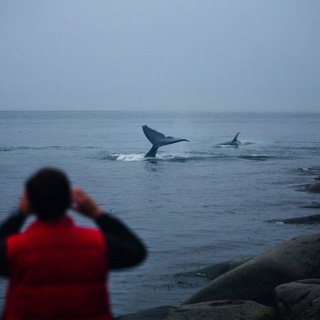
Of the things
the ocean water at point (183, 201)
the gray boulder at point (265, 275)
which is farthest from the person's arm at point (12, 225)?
the ocean water at point (183, 201)

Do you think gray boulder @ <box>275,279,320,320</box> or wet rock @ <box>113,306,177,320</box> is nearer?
gray boulder @ <box>275,279,320,320</box>

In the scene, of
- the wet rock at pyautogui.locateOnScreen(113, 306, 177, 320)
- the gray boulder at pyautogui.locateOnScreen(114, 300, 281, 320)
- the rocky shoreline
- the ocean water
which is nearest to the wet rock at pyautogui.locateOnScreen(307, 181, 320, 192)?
the ocean water

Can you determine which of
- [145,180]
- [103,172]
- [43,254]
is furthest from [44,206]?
[103,172]

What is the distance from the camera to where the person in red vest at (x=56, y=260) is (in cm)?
423

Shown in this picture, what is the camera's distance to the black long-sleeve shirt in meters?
4.35

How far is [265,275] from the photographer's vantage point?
11234mm

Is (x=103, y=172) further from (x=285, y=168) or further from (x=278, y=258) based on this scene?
(x=278, y=258)

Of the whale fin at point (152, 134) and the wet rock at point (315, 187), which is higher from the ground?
the whale fin at point (152, 134)

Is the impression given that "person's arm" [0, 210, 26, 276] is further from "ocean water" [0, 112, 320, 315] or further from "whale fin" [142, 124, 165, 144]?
"whale fin" [142, 124, 165, 144]

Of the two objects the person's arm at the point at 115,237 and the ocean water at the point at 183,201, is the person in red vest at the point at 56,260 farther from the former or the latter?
the ocean water at the point at 183,201

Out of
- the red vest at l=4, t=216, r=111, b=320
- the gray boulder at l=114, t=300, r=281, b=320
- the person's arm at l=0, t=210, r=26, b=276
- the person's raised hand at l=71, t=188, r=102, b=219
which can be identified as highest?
the person's raised hand at l=71, t=188, r=102, b=219

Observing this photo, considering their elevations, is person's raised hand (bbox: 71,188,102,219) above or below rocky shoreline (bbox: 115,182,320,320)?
above

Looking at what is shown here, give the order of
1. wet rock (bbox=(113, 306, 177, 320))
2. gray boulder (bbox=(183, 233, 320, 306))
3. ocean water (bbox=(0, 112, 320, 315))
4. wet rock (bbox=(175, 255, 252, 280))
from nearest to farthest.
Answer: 1. wet rock (bbox=(113, 306, 177, 320))
2. gray boulder (bbox=(183, 233, 320, 306))
3. wet rock (bbox=(175, 255, 252, 280))
4. ocean water (bbox=(0, 112, 320, 315))

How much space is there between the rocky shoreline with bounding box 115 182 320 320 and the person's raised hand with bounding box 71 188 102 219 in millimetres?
5269
